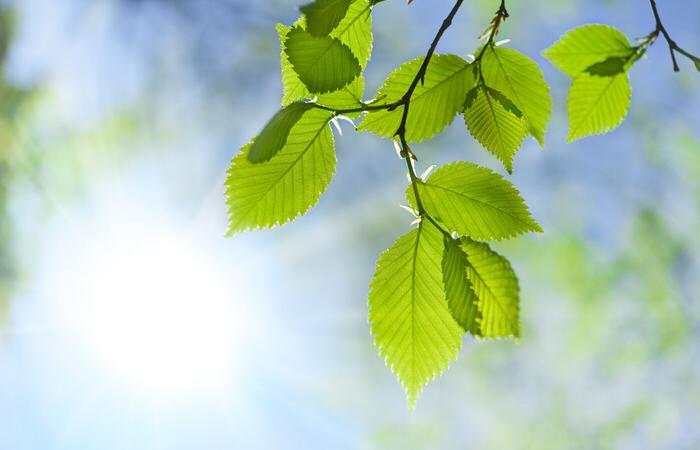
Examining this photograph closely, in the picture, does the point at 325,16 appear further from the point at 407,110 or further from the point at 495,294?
the point at 495,294

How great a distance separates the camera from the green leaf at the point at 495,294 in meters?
0.33

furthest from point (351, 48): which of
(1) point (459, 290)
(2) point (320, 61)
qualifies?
(1) point (459, 290)

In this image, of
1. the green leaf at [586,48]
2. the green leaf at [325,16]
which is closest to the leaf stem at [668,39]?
the green leaf at [586,48]

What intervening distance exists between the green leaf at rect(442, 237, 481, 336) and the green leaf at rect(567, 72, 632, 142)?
0.57 feet

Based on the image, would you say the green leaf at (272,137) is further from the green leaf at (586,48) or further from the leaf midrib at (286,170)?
the green leaf at (586,48)

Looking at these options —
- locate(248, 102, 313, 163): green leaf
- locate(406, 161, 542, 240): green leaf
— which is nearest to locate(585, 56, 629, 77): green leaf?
locate(406, 161, 542, 240): green leaf

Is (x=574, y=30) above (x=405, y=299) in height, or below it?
above

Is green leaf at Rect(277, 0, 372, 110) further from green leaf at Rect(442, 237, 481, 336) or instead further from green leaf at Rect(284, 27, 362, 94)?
green leaf at Rect(442, 237, 481, 336)

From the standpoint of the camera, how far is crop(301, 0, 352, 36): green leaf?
0.34m

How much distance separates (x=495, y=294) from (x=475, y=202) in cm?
7

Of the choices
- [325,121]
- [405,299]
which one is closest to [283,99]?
[325,121]

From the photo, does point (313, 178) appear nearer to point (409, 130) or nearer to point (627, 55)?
point (409, 130)

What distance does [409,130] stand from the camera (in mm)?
413

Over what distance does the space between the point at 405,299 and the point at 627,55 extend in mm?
251
